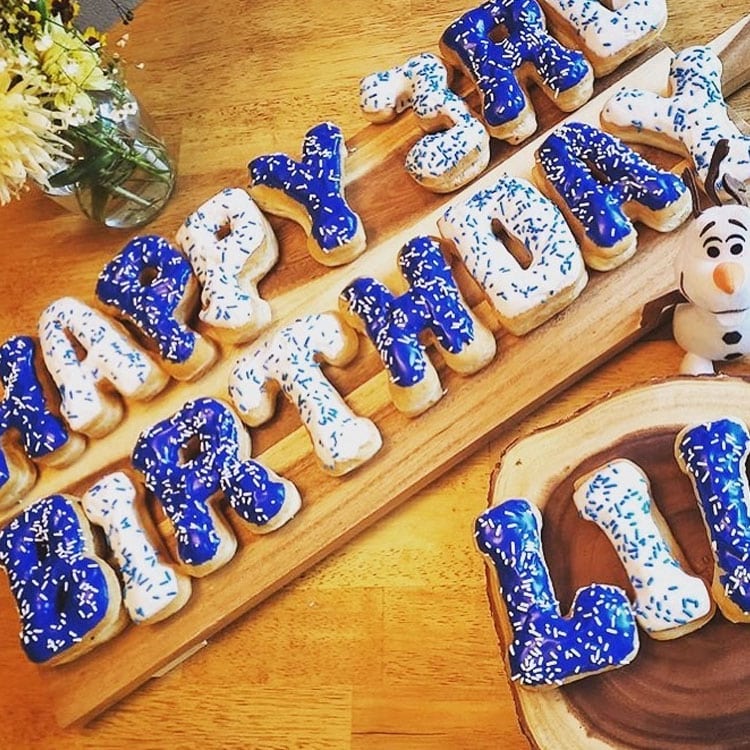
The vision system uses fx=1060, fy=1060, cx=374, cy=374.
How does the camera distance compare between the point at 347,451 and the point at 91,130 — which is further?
the point at 91,130

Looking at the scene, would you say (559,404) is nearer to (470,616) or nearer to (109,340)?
(470,616)

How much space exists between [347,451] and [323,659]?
25 cm

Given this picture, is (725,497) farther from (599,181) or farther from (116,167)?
(116,167)

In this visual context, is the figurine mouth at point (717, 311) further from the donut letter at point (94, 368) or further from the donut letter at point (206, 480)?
the donut letter at point (94, 368)

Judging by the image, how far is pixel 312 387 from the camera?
1290 millimetres

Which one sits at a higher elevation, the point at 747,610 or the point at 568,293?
the point at 568,293

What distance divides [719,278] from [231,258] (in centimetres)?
62

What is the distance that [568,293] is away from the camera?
126 cm

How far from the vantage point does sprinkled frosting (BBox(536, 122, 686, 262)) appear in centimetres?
126

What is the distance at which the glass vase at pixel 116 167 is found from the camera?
4.55ft

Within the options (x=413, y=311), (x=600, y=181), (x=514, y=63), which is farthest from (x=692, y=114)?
(x=413, y=311)

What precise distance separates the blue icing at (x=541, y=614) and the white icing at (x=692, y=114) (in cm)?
49

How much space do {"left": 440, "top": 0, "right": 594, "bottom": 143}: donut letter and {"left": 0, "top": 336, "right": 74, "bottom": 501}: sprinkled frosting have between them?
2.24ft

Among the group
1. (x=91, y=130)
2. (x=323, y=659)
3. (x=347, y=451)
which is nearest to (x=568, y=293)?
(x=347, y=451)
